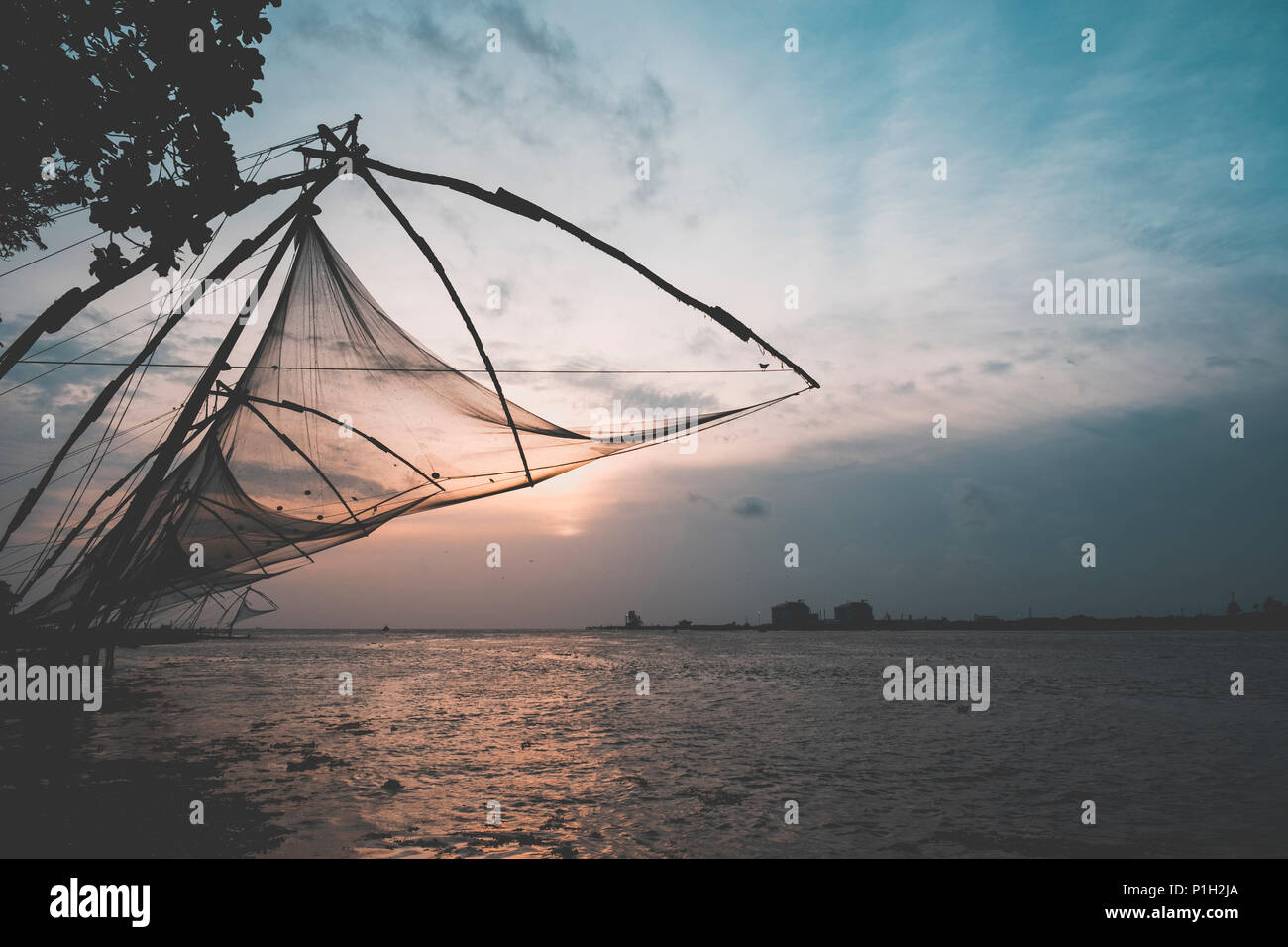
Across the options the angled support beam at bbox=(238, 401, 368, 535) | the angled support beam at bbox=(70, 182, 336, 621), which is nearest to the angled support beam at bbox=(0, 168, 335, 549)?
the angled support beam at bbox=(70, 182, 336, 621)

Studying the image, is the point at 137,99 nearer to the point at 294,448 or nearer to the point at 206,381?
the point at 206,381

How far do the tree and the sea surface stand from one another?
659 cm

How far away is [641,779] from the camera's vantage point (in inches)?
515

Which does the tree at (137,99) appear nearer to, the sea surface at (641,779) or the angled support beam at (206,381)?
the angled support beam at (206,381)

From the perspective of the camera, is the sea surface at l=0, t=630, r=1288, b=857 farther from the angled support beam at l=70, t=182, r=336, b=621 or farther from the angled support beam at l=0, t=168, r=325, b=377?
the angled support beam at l=0, t=168, r=325, b=377

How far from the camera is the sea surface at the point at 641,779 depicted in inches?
357

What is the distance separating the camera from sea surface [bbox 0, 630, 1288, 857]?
9.06 metres

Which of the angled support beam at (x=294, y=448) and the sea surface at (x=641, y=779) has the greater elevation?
the angled support beam at (x=294, y=448)

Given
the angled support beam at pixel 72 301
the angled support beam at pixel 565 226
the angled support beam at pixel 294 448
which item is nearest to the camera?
the angled support beam at pixel 72 301

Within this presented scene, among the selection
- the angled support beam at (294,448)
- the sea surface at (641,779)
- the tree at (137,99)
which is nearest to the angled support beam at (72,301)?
the tree at (137,99)

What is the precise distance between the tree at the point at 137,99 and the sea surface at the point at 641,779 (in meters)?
6.59

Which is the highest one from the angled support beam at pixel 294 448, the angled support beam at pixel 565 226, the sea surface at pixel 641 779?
the angled support beam at pixel 565 226
